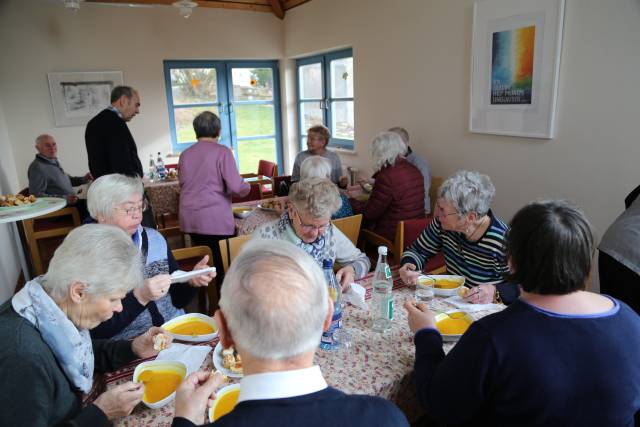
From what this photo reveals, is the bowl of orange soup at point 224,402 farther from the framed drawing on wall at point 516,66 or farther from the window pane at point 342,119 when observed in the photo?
the window pane at point 342,119

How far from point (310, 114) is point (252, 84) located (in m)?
0.98

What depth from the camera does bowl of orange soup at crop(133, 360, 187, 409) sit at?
1.13 metres

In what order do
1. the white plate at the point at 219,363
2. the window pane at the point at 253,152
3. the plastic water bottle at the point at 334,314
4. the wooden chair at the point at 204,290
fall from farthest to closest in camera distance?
1. the window pane at the point at 253,152
2. the wooden chair at the point at 204,290
3. the plastic water bottle at the point at 334,314
4. the white plate at the point at 219,363

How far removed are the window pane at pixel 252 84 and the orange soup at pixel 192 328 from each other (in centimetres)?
517

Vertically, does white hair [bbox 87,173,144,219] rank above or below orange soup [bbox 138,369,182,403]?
above

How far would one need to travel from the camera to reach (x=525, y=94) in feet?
9.26

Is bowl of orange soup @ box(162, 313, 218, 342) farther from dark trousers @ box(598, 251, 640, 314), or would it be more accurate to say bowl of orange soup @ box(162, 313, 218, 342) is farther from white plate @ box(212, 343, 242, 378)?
dark trousers @ box(598, 251, 640, 314)

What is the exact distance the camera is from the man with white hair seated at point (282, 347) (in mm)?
669

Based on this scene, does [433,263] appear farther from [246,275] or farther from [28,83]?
[28,83]

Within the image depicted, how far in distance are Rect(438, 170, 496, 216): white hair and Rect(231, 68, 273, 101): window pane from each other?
5.00 metres

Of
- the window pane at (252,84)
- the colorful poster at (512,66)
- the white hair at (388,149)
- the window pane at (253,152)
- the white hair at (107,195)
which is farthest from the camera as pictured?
the window pane at (253,152)

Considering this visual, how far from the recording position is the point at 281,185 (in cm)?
409

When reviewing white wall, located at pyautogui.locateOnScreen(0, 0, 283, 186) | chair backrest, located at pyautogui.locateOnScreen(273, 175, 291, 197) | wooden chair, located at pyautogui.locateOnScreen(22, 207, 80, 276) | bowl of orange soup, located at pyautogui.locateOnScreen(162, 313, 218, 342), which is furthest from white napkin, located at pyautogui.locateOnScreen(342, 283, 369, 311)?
white wall, located at pyautogui.locateOnScreen(0, 0, 283, 186)

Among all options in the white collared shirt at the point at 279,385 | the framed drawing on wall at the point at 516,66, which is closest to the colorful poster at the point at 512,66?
the framed drawing on wall at the point at 516,66
